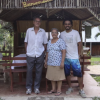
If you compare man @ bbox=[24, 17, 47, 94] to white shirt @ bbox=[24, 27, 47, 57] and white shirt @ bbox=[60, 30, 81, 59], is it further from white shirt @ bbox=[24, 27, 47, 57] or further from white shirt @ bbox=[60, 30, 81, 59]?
white shirt @ bbox=[60, 30, 81, 59]

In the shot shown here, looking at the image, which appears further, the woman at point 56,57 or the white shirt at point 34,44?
the white shirt at point 34,44

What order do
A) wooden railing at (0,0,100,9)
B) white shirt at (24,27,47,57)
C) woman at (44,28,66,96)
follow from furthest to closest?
wooden railing at (0,0,100,9) < white shirt at (24,27,47,57) < woman at (44,28,66,96)

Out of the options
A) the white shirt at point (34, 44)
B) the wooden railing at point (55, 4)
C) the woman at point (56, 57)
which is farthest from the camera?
the wooden railing at point (55, 4)

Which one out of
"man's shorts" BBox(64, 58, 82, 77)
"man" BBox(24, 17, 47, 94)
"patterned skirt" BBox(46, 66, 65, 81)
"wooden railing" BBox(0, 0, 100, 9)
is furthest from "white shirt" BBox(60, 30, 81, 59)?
"wooden railing" BBox(0, 0, 100, 9)

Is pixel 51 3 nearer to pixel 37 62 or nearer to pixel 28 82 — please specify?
pixel 37 62

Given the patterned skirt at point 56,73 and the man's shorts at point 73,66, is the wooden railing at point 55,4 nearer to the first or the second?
the man's shorts at point 73,66

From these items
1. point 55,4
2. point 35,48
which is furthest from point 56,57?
point 55,4

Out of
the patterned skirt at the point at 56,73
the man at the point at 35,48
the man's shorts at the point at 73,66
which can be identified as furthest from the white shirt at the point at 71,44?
the man at the point at 35,48

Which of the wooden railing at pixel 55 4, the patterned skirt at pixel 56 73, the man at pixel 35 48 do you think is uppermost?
the wooden railing at pixel 55 4

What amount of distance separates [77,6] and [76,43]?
1.35m

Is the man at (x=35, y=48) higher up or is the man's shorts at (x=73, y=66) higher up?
the man at (x=35, y=48)

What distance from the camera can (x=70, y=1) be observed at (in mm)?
4410

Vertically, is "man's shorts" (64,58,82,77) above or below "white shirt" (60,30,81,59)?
below

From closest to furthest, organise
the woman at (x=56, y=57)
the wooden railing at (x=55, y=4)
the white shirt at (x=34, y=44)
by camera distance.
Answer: the woman at (x=56, y=57), the white shirt at (x=34, y=44), the wooden railing at (x=55, y=4)
